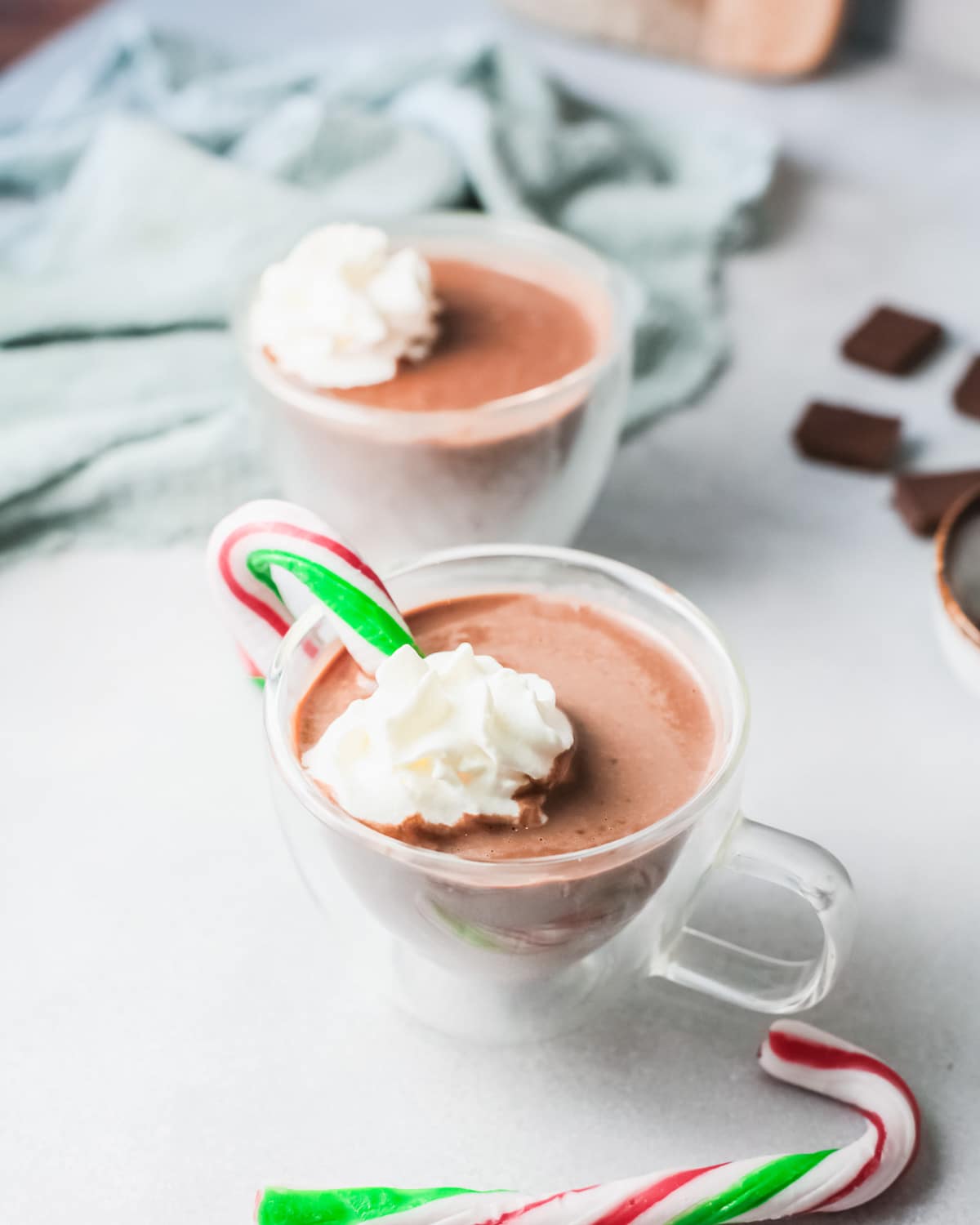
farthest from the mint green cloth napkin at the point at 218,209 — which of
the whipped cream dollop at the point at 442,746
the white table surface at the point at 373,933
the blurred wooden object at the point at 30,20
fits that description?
the blurred wooden object at the point at 30,20

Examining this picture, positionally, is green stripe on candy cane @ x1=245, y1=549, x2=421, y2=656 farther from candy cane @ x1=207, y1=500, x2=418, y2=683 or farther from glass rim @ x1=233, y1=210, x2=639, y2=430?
glass rim @ x1=233, y1=210, x2=639, y2=430

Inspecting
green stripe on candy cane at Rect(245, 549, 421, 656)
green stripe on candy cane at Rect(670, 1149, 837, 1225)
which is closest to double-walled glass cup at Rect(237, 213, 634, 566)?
green stripe on candy cane at Rect(245, 549, 421, 656)

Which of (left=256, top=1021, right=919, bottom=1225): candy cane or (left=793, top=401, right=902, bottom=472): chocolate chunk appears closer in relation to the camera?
(left=256, top=1021, right=919, bottom=1225): candy cane

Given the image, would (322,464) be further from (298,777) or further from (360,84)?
(360,84)

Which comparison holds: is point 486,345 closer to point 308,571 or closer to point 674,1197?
point 308,571

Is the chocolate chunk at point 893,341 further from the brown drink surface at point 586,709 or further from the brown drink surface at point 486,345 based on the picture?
the brown drink surface at point 586,709
